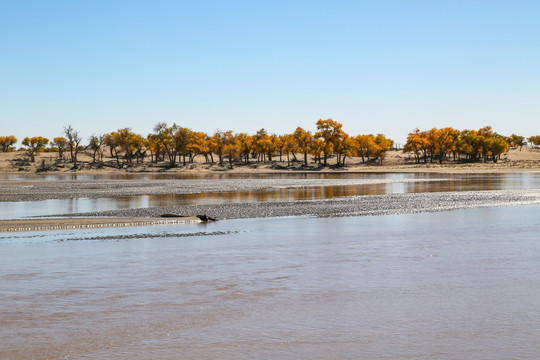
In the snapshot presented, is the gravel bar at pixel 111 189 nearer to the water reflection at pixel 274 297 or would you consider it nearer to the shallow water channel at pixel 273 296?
the shallow water channel at pixel 273 296

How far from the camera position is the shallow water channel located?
856cm

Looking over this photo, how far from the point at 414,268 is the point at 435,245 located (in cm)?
428

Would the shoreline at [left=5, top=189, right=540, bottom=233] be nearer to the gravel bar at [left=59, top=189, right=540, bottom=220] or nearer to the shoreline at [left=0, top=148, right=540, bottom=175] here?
the gravel bar at [left=59, top=189, right=540, bottom=220]

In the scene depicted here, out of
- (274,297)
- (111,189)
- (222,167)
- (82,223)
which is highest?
(222,167)

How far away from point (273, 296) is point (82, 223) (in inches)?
633

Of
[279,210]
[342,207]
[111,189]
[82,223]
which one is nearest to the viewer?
[82,223]

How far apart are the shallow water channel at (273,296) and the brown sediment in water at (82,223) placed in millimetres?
3077

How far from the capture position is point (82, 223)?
25125mm

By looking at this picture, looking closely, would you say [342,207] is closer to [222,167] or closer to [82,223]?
[82,223]

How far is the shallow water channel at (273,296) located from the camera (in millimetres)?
8562

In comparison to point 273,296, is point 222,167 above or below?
above

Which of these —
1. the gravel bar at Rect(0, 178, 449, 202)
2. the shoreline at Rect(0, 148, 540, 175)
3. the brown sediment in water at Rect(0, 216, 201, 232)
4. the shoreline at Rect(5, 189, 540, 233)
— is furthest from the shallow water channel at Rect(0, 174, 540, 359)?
the shoreline at Rect(0, 148, 540, 175)

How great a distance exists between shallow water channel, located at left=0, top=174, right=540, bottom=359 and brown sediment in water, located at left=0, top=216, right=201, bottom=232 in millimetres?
3077

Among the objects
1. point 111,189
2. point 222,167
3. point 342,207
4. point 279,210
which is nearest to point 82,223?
point 279,210
